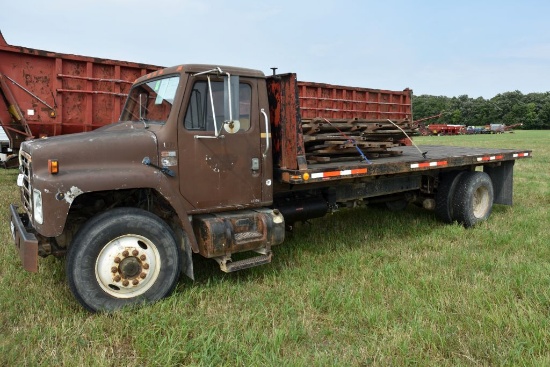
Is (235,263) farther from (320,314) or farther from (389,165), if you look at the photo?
(389,165)

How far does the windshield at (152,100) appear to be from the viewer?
4227 millimetres

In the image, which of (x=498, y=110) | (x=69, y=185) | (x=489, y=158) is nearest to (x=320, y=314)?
(x=69, y=185)

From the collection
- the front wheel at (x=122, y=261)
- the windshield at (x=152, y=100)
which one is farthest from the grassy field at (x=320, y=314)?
the windshield at (x=152, y=100)

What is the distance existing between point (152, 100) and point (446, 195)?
4.65 metres

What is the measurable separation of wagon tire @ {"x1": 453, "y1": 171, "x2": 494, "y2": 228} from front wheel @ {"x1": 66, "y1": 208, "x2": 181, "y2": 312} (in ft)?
14.8

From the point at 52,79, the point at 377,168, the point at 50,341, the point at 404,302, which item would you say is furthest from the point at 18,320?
the point at 52,79

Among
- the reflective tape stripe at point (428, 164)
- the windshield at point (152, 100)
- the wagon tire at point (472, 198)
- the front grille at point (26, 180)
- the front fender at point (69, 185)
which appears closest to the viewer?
the front fender at point (69, 185)

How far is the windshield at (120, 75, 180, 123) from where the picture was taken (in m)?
4.23

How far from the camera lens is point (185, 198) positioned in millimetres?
4148

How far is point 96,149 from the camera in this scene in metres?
3.79

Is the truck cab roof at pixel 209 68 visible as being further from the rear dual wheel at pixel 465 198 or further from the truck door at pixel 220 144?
the rear dual wheel at pixel 465 198

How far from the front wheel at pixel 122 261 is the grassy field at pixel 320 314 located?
16 centimetres

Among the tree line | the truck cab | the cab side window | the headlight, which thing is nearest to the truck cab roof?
the truck cab

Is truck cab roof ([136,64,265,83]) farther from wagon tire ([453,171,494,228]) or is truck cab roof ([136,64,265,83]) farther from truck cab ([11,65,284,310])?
wagon tire ([453,171,494,228])
